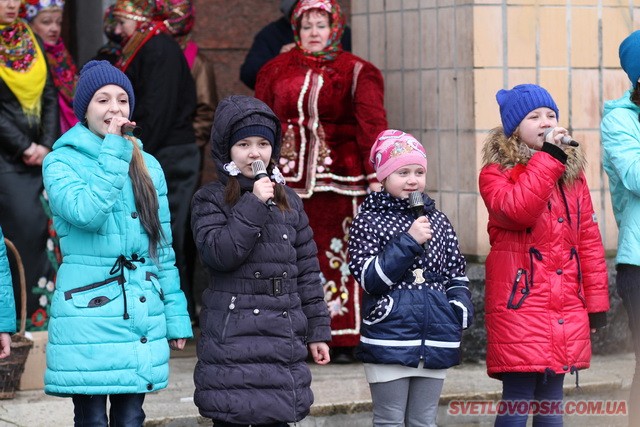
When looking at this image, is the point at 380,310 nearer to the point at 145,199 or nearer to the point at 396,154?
the point at 396,154

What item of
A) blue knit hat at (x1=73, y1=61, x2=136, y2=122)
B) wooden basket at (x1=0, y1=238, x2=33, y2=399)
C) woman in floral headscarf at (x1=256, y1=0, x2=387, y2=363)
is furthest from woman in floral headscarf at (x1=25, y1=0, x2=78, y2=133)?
blue knit hat at (x1=73, y1=61, x2=136, y2=122)

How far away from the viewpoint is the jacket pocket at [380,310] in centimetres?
618

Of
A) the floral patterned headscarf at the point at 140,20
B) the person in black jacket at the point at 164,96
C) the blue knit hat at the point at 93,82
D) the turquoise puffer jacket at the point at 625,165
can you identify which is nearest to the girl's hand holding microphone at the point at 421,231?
the turquoise puffer jacket at the point at 625,165

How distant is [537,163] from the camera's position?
6.33 meters

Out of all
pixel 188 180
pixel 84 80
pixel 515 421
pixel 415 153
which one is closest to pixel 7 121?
pixel 188 180

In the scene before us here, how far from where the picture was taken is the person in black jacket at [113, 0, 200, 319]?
8891mm

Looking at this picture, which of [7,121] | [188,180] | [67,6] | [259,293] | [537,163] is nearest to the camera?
[259,293]

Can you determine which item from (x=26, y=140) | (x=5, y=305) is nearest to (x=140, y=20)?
(x=26, y=140)

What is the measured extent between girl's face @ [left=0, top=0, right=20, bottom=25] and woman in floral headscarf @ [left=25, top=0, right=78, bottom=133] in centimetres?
58

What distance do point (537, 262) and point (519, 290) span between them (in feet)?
0.48

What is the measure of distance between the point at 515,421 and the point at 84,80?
2.40 metres

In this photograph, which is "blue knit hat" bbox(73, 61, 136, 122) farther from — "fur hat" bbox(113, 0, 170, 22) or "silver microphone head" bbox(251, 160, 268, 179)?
"fur hat" bbox(113, 0, 170, 22)

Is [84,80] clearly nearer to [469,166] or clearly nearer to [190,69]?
[469,166]

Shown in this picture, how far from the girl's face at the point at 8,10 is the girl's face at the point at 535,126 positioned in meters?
3.17
